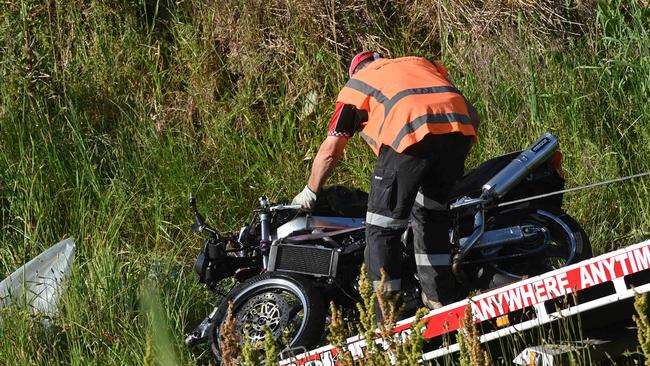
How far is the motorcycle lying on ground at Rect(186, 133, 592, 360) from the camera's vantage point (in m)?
5.90

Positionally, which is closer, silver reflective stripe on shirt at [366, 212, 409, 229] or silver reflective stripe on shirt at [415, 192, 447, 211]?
silver reflective stripe on shirt at [366, 212, 409, 229]

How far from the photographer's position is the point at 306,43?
8844 mm

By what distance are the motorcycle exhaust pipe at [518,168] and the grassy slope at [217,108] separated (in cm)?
114

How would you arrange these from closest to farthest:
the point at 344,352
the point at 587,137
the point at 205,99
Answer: the point at 344,352, the point at 587,137, the point at 205,99

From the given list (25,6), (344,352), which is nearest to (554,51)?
(25,6)

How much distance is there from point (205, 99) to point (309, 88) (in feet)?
2.98

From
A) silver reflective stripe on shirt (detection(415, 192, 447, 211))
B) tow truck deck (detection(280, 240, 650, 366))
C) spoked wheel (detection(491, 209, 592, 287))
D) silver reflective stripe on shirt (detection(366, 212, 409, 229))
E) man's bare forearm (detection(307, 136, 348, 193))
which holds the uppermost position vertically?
man's bare forearm (detection(307, 136, 348, 193))

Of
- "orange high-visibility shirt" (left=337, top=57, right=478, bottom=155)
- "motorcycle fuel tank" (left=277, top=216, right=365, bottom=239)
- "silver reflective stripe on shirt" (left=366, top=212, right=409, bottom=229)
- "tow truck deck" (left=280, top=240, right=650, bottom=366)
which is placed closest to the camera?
"tow truck deck" (left=280, top=240, right=650, bottom=366)

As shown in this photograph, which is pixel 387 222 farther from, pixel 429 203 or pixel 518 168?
pixel 518 168

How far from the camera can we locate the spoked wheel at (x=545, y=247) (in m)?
6.25

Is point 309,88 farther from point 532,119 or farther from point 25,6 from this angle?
point 25,6

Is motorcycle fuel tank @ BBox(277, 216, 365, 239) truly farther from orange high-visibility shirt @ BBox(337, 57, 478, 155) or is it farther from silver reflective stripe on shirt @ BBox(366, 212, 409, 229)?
orange high-visibility shirt @ BBox(337, 57, 478, 155)

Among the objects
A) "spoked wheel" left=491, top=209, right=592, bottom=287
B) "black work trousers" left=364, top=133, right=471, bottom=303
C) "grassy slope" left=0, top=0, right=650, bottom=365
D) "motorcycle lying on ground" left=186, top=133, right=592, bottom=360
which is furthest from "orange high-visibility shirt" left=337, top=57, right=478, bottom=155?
"grassy slope" left=0, top=0, right=650, bottom=365

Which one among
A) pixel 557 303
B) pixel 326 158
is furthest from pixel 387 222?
pixel 557 303
